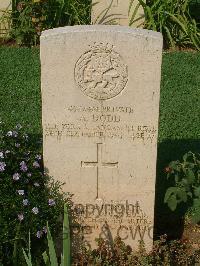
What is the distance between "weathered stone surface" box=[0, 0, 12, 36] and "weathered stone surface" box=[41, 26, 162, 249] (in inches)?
169

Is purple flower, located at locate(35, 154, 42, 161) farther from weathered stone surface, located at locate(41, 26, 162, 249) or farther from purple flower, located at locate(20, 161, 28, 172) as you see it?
weathered stone surface, located at locate(41, 26, 162, 249)

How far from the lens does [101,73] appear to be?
3703mm

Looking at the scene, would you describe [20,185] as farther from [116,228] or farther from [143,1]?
[143,1]

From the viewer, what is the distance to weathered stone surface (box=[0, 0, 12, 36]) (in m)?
7.85

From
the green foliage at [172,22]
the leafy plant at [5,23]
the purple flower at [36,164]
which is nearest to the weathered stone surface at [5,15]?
the leafy plant at [5,23]

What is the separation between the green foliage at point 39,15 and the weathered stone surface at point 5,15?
0.25ft

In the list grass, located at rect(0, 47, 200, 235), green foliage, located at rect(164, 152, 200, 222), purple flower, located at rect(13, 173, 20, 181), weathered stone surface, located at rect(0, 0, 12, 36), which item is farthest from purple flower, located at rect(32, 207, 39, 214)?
weathered stone surface, located at rect(0, 0, 12, 36)

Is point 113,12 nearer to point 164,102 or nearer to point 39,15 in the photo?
point 39,15

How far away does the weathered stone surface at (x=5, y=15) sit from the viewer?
7.85 m

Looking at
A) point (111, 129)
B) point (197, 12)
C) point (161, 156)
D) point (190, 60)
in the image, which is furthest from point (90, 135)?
point (197, 12)

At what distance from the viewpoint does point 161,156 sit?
526cm

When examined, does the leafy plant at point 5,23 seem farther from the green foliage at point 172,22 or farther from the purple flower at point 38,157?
the purple flower at point 38,157

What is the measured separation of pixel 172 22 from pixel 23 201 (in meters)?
4.62

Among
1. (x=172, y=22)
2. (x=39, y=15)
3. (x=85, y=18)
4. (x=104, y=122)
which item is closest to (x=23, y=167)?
(x=104, y=122)
